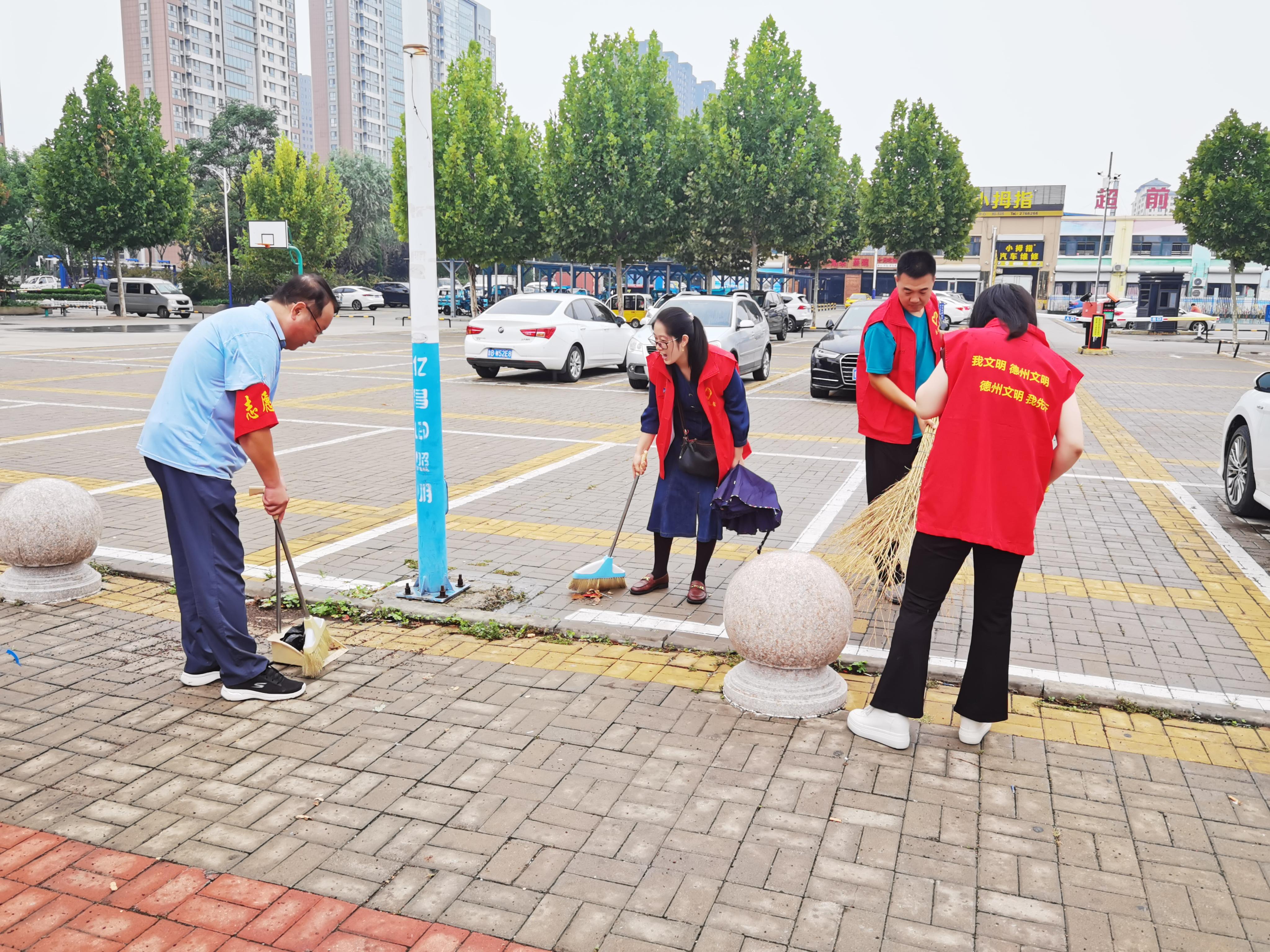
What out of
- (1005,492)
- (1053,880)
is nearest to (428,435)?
(1005,492)

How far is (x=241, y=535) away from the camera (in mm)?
6875

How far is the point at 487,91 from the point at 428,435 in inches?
1359

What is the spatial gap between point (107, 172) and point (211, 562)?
39235 millimetres

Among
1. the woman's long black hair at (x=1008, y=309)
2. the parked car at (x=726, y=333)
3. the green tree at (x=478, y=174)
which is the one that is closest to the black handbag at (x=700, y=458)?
the woman's long black hair at (x=1008, y=309)

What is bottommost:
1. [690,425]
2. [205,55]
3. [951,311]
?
[690,425]

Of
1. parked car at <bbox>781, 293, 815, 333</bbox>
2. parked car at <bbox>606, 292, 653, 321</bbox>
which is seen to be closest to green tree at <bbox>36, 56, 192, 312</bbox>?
parked car at <bbox>606, 292, 653, 321</bbox>

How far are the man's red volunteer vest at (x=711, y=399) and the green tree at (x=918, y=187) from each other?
121 ft

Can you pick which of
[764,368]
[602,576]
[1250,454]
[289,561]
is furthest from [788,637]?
[764,368]

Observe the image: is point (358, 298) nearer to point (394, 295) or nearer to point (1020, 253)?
point (394, 295)

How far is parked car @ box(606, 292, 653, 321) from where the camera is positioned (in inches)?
1335

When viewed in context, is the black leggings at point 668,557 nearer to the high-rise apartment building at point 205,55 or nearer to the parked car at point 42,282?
the parked car at point 42,282

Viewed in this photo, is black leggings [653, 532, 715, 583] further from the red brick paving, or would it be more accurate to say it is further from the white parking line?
the red brick paving

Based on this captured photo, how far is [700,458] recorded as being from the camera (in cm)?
527

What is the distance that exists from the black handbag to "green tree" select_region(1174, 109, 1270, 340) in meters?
32.3
